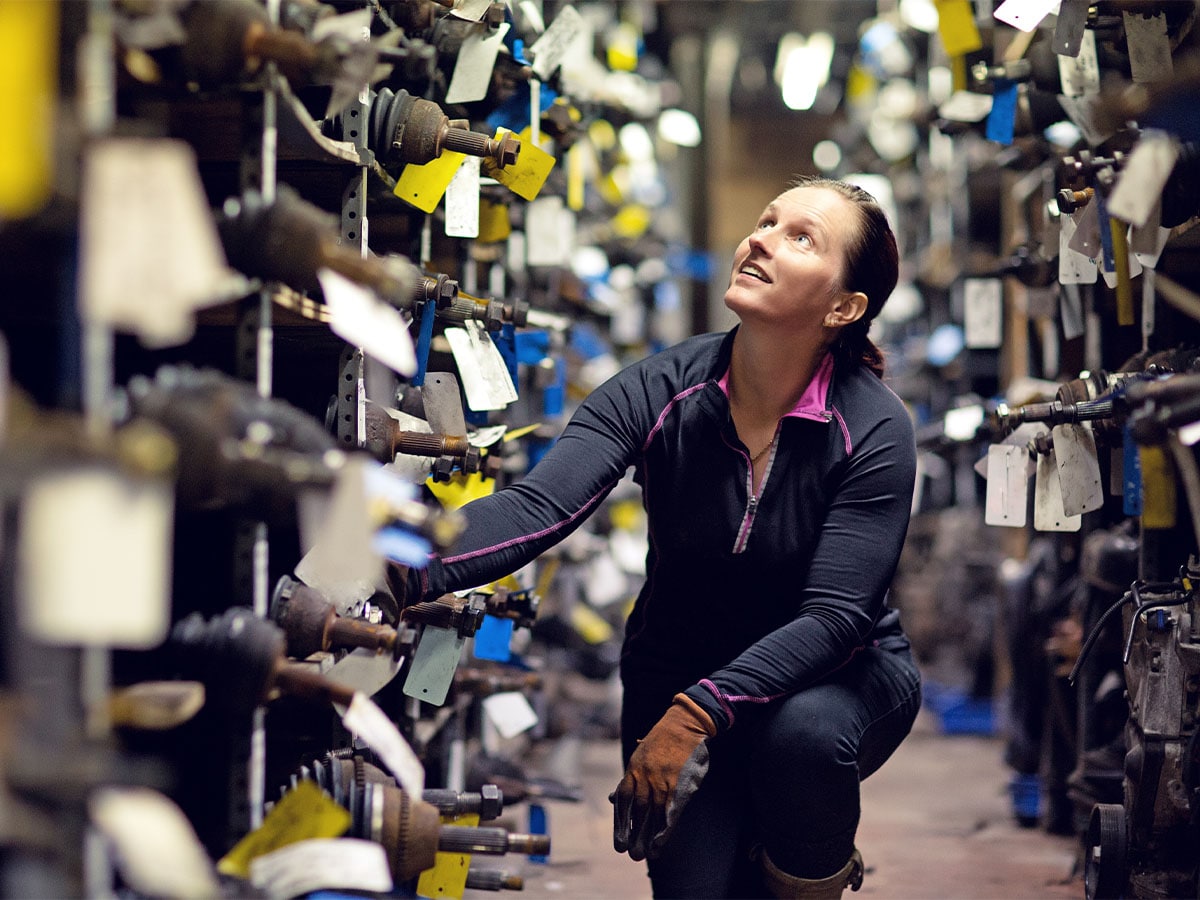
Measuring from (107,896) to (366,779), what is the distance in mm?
509

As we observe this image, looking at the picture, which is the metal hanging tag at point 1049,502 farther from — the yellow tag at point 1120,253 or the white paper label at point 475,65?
the white paper label at point 475,65

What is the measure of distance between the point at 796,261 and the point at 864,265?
5.2 inches

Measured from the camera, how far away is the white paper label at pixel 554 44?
2.38 metres

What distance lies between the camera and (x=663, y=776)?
172 centimetres

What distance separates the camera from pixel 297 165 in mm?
1830

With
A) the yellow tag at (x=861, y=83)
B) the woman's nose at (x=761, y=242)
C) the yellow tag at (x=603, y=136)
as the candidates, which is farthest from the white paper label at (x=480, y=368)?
the yellow tag at (x=861, y=83)

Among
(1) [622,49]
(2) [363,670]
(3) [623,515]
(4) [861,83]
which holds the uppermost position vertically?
(4) [861,83]

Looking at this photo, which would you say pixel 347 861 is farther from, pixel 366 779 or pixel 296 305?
pixel 296 305

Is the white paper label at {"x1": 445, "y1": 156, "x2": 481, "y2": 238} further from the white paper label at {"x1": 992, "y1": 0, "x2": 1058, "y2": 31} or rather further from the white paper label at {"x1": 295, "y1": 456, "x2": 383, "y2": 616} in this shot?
the white paper label at {"x1": 295, "y1": 456, "x2": 383, "y2": 616}

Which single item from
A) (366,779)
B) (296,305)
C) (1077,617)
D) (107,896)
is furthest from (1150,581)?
(107,896)

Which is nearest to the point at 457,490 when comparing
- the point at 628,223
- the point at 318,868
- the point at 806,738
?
the point at 806,738

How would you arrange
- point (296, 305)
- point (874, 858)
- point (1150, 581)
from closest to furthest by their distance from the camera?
point (296, 305)
point (1150, 581)
point (874, 858)

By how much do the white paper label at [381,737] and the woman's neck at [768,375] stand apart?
816mm

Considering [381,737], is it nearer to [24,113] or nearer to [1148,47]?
[24,113]
